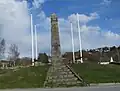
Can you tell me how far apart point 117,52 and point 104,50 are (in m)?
19.1

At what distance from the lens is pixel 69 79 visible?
45812mm

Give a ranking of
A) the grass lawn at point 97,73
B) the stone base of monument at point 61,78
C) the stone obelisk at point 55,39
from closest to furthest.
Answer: the stone base of monument at point 61,78
the grass lawn at point 97,73
the stone obelisk at point 55,39

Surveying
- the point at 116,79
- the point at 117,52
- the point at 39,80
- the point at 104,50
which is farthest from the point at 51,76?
the point at 104,50

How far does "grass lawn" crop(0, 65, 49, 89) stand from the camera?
44250 millimetres

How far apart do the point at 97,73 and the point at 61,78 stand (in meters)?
7.24

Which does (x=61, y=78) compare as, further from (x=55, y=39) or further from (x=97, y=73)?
(x=97, y=73)

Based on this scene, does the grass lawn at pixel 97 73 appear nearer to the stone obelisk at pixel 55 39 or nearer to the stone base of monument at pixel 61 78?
the stone base of monument at pixel 61 78

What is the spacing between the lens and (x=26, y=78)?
4784 cm

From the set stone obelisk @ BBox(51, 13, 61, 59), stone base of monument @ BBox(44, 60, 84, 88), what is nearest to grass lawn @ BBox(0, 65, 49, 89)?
stone base of monument @ BBox(44, 60, 84, 88)

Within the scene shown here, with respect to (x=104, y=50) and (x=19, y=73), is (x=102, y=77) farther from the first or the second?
(x=104, y=50)

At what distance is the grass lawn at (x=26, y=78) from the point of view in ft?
145

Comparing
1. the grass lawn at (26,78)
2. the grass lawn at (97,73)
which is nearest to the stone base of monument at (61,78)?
the grass lawn at (26,78)

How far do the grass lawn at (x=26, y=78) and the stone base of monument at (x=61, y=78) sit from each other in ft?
4.22

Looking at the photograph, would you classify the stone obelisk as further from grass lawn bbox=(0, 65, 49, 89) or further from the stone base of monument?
Answer: grass lawn bbox=(0, 65, 49, 89)
